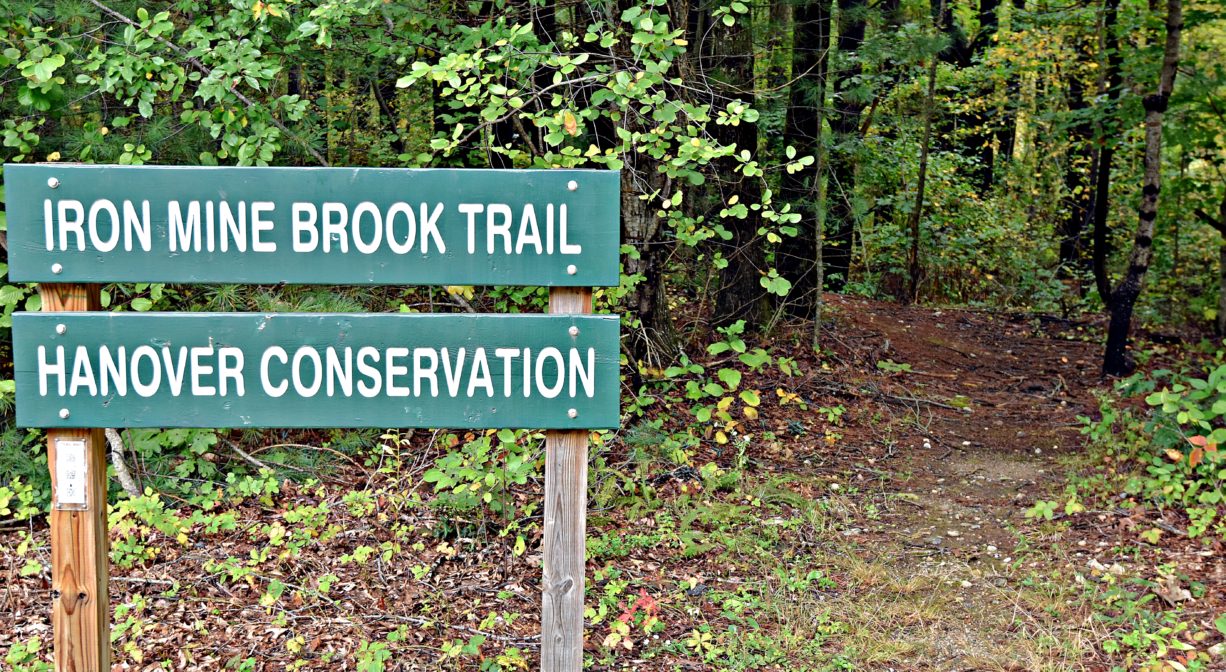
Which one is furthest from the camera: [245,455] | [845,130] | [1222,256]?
[845,130]

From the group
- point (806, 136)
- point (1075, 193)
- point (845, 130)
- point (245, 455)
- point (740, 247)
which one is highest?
point (845, 130)

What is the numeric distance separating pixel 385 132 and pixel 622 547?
4517 mm

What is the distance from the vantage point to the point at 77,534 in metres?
2.93

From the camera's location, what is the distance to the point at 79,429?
288cm

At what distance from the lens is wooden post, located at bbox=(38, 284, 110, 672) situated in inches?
114

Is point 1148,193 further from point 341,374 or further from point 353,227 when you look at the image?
point 341,374

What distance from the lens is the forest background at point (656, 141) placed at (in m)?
5.02

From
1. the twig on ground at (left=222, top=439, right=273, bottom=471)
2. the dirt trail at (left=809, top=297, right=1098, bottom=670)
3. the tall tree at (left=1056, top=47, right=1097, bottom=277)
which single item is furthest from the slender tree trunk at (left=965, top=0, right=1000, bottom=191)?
the twig on ground at (left=222, top=439, right=273, bottom=471)

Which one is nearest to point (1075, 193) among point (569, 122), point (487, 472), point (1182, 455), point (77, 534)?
point (1182, 455)

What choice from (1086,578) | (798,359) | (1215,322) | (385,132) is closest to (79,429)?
(1086,578)

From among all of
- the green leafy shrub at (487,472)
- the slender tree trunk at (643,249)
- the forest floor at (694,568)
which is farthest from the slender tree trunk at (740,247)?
the green leafy shrub at (487,472)

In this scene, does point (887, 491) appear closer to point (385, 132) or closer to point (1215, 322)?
point (385, 132)

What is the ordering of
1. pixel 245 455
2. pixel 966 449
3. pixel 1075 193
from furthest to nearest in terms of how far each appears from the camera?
pixel 1075 193 < pixel 966 449 < pixel 245 455

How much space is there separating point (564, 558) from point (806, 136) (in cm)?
646
